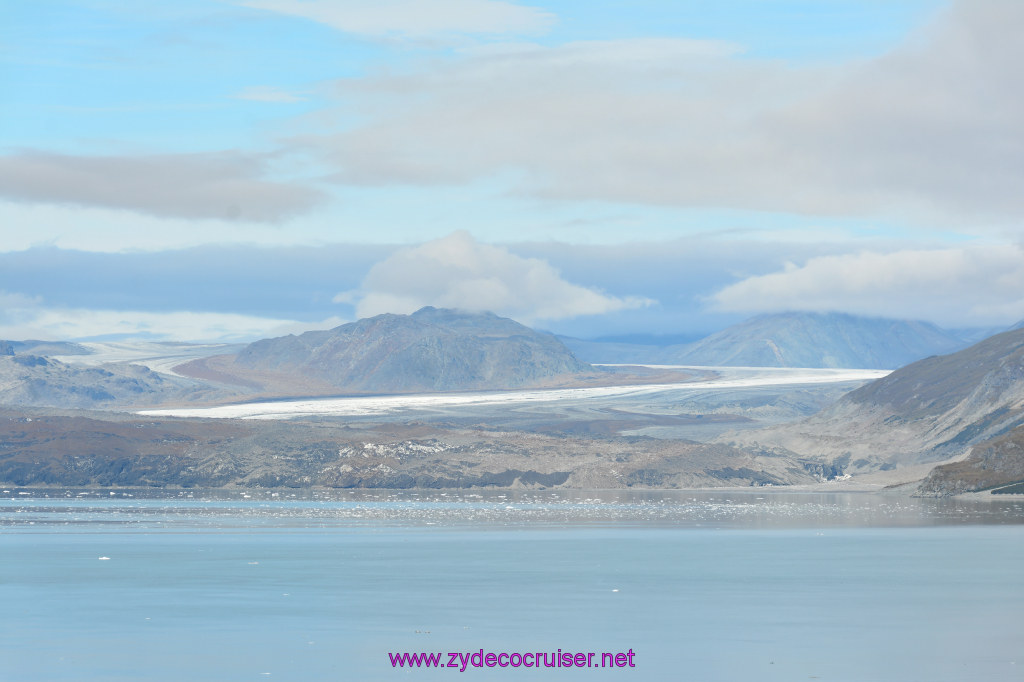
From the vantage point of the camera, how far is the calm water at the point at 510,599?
35.0 metres

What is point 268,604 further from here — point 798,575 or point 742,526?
point 742,526

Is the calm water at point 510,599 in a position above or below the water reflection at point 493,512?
above

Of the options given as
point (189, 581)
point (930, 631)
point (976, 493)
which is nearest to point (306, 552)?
point (189, 581)

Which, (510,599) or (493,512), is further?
(493,512)

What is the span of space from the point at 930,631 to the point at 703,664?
989cm

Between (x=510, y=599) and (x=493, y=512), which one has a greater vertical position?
(x=510, y=599)

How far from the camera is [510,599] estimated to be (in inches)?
1948

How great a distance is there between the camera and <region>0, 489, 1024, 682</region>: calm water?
35.0 m

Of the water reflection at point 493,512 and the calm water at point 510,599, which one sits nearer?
the calm water at point 510,599

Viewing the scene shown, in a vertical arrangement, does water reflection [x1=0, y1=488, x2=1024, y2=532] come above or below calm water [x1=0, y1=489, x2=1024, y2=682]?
Result: below

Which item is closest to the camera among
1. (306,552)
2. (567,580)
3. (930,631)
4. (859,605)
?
(930,631)

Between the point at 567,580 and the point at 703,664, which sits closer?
the point at 703,664

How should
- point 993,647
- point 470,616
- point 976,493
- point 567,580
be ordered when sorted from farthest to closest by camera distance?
point 976,493
point 567,580
point 470,616
point 993,647

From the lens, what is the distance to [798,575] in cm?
5850
